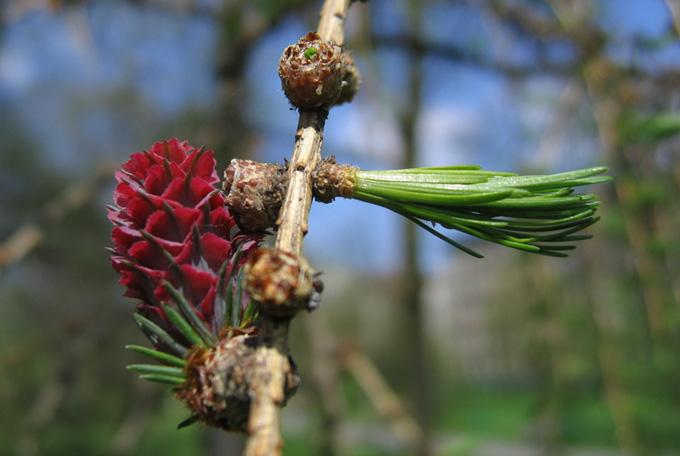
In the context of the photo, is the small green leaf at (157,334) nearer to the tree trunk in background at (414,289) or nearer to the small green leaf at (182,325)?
the small green leaf at (182,325)

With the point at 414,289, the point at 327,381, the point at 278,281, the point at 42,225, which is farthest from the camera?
the point at 414,289

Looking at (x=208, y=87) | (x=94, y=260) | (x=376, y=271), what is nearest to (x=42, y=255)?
(x=94, y=260)

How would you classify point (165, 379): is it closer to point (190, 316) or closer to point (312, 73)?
point (190, 316)

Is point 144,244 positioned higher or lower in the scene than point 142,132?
lower

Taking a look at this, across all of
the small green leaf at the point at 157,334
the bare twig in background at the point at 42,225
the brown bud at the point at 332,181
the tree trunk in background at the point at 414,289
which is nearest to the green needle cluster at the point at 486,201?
the brown bud at the point at 332,181

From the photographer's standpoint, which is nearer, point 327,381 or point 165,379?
point 165,379

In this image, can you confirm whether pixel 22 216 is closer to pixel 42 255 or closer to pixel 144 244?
pixel 42 255

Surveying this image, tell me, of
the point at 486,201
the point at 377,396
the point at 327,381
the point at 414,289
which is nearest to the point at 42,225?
the point at 327,381

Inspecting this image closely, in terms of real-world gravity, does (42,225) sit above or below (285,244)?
above
